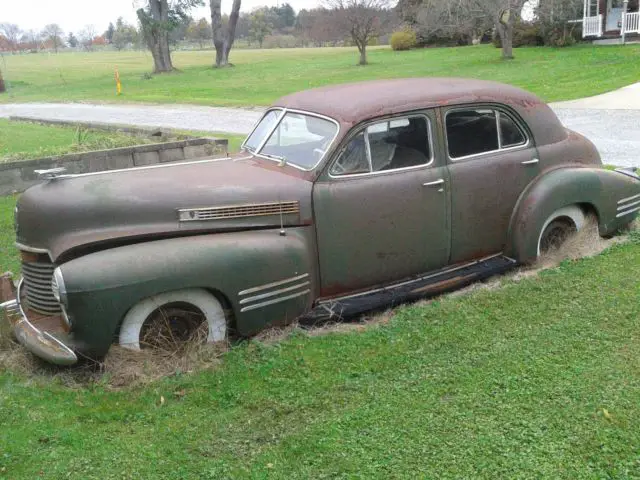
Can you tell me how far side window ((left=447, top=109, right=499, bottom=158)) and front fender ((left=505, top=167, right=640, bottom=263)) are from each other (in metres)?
0.53

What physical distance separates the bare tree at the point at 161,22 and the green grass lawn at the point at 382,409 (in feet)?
125

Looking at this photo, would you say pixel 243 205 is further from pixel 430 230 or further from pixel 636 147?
pixel 636 147

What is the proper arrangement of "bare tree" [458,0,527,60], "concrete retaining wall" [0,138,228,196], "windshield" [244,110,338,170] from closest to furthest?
"windshield" [244,110,338,170]
"concrete retaining wall" [0,138,228,196]
"bare tree" [458,0,527,60]

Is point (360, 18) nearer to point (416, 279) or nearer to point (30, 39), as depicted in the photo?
point (416, 279)

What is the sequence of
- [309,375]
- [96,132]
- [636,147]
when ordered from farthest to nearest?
[96,132], [636,147], [309,375]

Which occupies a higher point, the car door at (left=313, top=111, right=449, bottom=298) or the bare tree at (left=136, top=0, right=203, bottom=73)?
the bare tree at (left=136, top=0, right=203, bottom=73)

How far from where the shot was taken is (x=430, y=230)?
16.0 feet

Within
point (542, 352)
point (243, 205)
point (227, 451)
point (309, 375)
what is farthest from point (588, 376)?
point (243, 205)

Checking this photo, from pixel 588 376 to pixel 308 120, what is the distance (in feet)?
8.66

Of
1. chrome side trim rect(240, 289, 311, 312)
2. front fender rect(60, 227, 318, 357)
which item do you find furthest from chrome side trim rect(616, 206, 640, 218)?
chrome side trim rect(240, 289, 311, 312)

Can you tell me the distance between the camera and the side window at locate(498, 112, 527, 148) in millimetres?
5199

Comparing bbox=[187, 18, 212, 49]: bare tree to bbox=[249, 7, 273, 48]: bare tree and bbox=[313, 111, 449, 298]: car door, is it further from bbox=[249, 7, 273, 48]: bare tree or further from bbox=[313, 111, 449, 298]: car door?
bbox=[313, 111, 449, 298]: car door

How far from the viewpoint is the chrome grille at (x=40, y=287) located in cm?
417

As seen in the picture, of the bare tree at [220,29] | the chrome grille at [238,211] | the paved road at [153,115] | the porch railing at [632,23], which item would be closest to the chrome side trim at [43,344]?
the chrome grille at [238,211]
